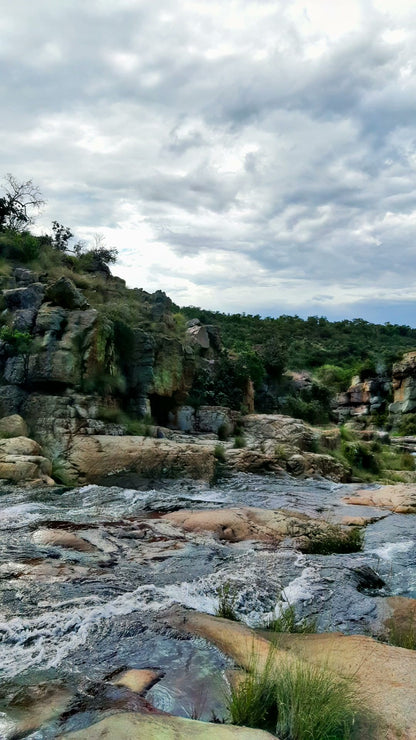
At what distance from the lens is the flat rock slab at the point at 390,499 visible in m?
Result: 11.5

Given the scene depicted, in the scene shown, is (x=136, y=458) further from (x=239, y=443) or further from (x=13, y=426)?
(x=239, y=443)

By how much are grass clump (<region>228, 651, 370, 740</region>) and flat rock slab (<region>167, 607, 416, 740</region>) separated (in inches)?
→ 6.6

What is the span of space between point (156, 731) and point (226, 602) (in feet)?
8.37

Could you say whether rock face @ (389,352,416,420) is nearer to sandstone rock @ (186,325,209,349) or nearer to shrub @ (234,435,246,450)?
sandstone rock @ (186,325,209,349)

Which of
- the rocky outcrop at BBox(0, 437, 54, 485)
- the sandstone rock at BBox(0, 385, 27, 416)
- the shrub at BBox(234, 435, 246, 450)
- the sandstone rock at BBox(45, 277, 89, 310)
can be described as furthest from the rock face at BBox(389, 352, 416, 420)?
the rocky outcrop at BBox(0, 437, 54, 485)

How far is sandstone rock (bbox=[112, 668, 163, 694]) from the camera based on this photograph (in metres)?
3.50

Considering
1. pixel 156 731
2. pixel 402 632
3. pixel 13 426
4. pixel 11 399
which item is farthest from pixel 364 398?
pixel 156 731

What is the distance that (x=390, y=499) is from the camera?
12039mm

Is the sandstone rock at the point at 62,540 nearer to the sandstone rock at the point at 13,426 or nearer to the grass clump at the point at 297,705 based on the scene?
the grass clump at the point at 297,705

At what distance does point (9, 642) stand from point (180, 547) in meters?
3.47

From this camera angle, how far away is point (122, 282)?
1099 inches

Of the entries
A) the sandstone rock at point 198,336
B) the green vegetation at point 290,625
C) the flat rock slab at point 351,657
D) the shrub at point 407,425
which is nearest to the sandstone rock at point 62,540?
the flat rock slab at point 351,657

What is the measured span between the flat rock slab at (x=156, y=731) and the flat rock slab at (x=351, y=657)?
614mm

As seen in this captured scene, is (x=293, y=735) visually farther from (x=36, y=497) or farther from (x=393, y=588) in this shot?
(x=36, y=497)
